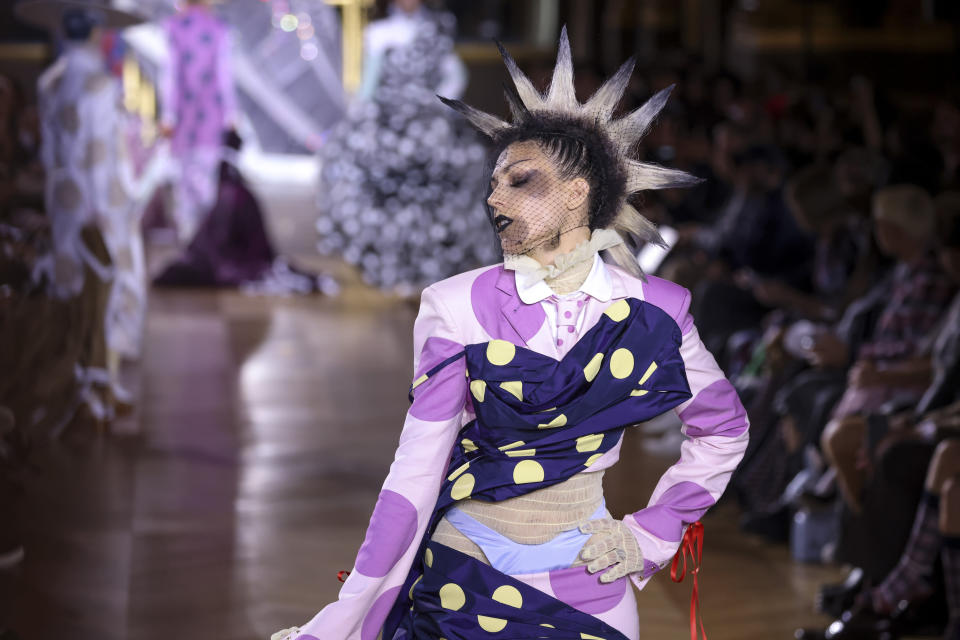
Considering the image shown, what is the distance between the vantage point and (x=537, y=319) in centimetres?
188

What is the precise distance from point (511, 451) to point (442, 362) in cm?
16

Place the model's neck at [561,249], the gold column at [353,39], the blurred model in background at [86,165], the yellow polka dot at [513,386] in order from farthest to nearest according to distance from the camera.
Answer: the gold column at [353,39] < the blurred model in background at [86,165] < the model's neck at [561,249] < the yellow polka dot at [513,386]

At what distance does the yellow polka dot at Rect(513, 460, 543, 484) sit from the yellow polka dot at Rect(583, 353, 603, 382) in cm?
14

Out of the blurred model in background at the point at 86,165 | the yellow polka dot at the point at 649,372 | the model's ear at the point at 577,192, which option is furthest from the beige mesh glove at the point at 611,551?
the blurred model in background at the point at 86,165

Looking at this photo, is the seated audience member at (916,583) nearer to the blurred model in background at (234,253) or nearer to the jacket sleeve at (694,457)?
the jacket sleeve at (694,457)

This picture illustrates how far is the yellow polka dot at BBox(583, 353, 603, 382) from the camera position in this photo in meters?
1.85

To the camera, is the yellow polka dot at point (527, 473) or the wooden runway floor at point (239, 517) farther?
the wooden runway floor at point (239, 517)

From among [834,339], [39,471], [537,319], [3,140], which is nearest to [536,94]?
[537,319]

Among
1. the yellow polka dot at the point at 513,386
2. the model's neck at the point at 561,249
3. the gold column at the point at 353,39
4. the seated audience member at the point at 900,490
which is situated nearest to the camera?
the yellow polka dot at the point at 513,386

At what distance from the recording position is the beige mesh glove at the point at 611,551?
1.89 metres

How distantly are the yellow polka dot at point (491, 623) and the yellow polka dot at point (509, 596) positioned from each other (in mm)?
26

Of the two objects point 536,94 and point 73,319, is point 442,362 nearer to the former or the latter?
point 536,94

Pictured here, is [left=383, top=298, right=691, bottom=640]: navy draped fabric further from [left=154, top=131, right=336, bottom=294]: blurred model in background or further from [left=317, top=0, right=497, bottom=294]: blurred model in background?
[left=154, top=131, right=336, bottom=294]: blurred model in background

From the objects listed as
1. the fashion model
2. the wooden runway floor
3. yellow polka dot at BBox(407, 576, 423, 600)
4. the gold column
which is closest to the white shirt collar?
the fashion model
